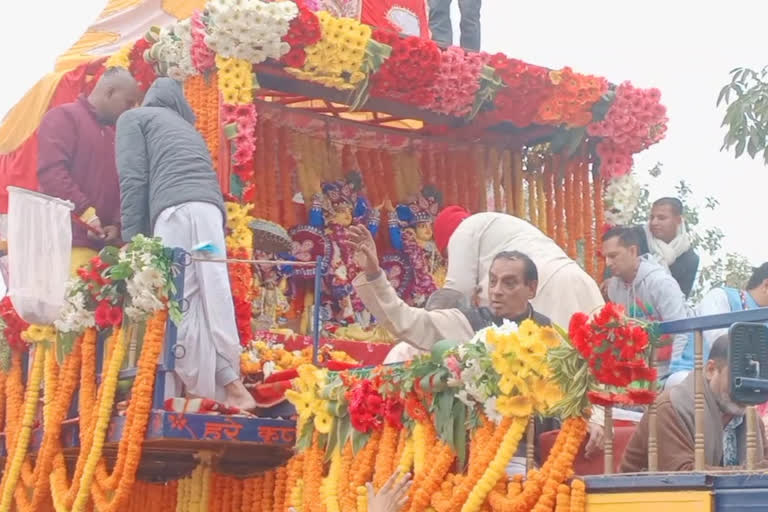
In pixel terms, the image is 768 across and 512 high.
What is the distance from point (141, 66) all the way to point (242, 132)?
1408mm

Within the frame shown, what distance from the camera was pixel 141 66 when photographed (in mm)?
9719

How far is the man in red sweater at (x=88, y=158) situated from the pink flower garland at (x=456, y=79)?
2.19 metres

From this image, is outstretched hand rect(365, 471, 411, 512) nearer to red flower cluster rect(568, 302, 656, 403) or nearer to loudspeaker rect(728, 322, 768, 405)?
red flower cluster rect(568, 302, 656, 403)

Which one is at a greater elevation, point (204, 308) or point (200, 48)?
point (200, 48)

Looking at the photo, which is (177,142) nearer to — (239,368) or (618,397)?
(239,368)

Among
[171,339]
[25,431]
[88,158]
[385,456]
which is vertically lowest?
[385,456]

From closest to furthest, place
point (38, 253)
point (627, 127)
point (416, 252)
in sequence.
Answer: point (38, 253) → point (627, 127) → point (416, 252)

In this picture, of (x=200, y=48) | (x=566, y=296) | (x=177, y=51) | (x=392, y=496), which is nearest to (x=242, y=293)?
(x=200, y=48)

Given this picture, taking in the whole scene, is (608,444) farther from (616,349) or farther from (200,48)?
(200,48)

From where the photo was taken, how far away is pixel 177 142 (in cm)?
760

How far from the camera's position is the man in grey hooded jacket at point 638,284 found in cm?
801

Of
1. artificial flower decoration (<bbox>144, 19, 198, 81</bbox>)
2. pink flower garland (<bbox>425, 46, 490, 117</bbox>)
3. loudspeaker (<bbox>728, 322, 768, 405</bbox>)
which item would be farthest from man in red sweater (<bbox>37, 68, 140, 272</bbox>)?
loudspeaker (<bbox>728, 322, 768, 405</bbox>)

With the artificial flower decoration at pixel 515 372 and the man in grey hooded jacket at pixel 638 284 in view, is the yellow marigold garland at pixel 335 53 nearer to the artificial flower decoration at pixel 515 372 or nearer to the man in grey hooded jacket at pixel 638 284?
the man in grey hooded jacket at pixel 638 284

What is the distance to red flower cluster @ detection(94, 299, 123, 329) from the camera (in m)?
7.25
